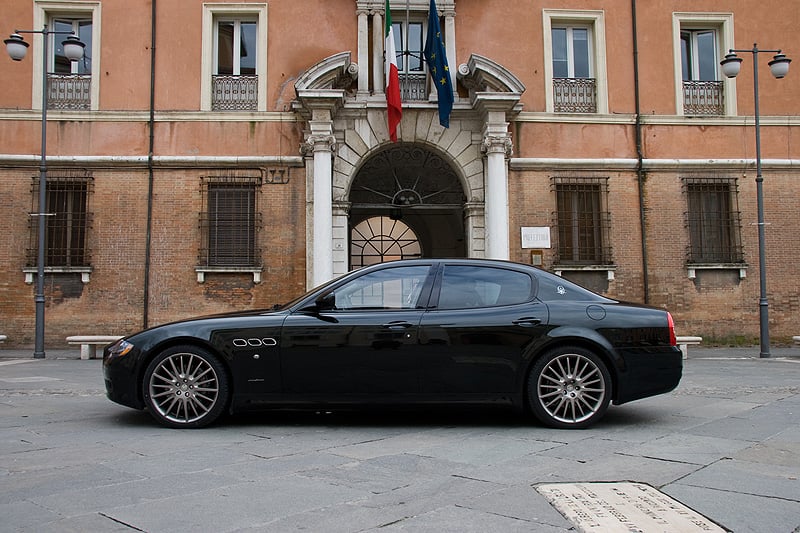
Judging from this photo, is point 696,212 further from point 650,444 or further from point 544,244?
Answer: point 650,444

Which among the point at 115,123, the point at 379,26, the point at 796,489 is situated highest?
the point at 379,26

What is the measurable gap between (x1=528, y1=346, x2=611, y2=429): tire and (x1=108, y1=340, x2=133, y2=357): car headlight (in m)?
3.51

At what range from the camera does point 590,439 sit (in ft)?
19.5

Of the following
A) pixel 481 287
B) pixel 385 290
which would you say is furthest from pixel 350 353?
pixel 481 287

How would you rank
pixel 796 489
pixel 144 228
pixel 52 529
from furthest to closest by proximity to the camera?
pixel 144 228, pixel 796 489, pixel 52 529

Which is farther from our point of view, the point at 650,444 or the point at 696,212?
the point at 696,212

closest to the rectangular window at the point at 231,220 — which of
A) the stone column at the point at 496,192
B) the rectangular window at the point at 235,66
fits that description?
the rectangular window at the point at 235,66

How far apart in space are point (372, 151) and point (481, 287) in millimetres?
9969

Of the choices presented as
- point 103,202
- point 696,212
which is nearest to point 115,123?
point 103,202

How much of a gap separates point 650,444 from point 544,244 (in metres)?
10.8

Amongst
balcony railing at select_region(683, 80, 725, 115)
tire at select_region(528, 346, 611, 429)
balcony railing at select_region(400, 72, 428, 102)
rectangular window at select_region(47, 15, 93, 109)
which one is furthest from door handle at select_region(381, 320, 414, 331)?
balcony railing at select_region(683, 80, 725, 115)

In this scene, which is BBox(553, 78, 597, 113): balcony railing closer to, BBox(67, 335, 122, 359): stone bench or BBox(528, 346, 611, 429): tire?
BBox(67, 335, 122, 359): stone bench

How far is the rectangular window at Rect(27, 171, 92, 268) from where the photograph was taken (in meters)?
15.8

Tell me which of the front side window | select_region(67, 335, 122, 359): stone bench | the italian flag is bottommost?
select_region(67, 335, 122, 359): stone bench
